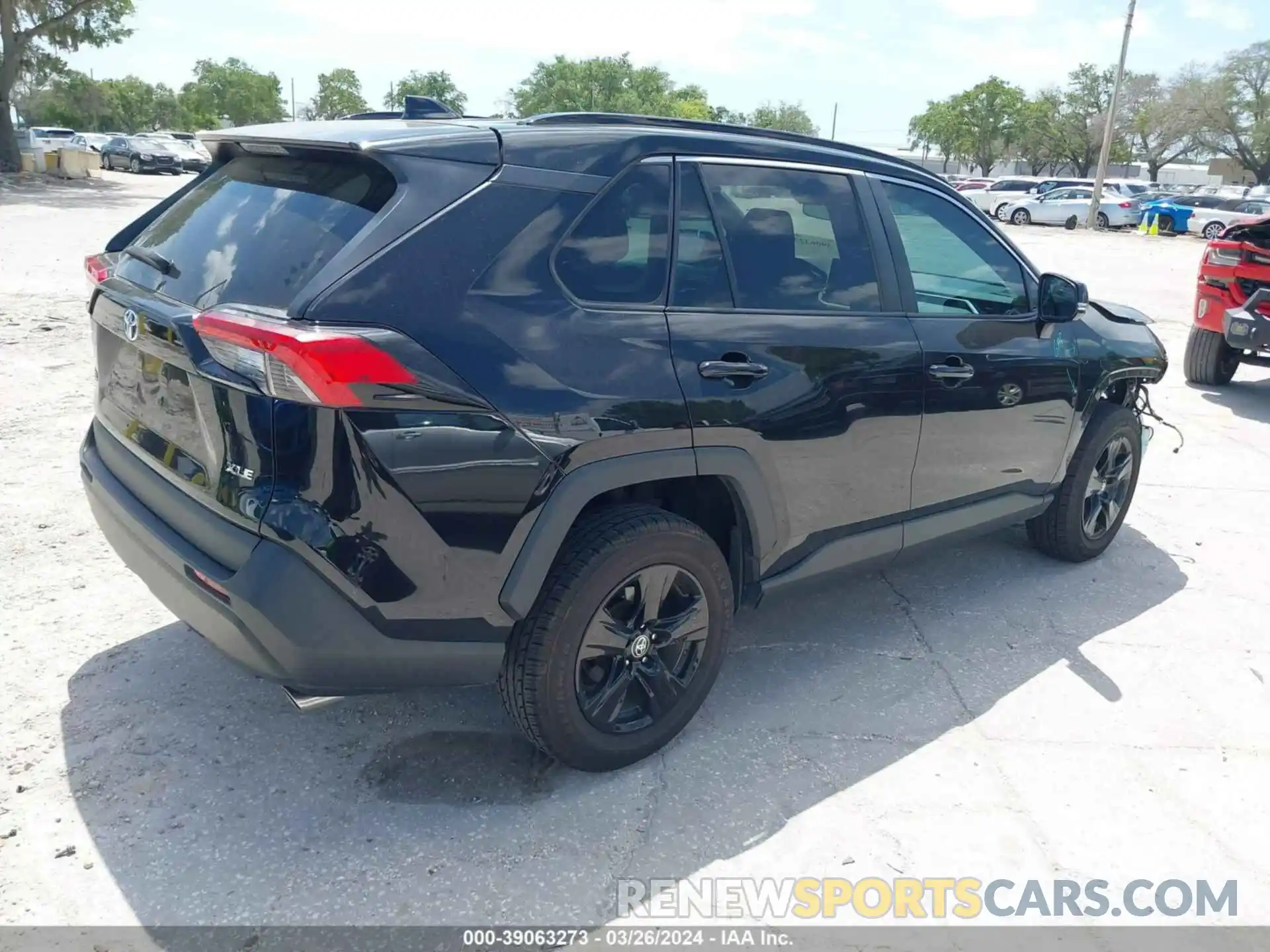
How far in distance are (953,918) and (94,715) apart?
8.67 feet

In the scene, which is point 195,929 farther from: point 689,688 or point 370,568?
point 689,688

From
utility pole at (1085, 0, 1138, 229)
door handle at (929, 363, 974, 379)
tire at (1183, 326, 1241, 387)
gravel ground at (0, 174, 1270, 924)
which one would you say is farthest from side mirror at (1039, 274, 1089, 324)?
utility pole at (1085, 0, 1138, 229)

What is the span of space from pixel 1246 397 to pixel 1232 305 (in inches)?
38.1

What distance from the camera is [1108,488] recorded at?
15.9 ft

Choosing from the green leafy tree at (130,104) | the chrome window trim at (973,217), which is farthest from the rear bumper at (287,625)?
the green leafy tree at (130,104)

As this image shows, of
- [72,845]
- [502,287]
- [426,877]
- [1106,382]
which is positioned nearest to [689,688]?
[426,877]

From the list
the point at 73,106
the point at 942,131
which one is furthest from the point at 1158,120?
the point at 73,106

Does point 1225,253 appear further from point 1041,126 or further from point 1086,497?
point 1041,126

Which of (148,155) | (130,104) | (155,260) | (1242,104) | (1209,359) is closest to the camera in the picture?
(155,260)

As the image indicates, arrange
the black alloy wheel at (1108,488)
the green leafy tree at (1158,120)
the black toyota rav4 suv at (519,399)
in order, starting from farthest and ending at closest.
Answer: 1. the green leafy tree at (1158,120)
2. the black alloy wheel at (1108,488)
3. the black toyota rav4 suv at (519,399)

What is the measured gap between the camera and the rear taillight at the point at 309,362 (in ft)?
7.34

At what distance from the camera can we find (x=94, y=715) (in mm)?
3137

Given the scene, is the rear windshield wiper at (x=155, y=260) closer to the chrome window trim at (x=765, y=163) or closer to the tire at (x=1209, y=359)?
the chrome window trim at (x=765, y=163)

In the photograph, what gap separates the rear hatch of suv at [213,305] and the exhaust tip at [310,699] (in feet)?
1.30
